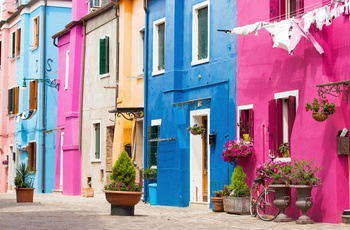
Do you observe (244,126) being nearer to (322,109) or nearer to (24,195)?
(322,109)

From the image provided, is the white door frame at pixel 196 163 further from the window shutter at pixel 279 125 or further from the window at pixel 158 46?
the window shutter at pixel 279 125

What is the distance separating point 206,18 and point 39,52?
722 inches

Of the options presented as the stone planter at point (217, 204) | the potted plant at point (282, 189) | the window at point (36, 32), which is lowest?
the stone planter at point (217, 204)

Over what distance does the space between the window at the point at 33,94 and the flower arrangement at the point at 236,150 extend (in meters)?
21.1

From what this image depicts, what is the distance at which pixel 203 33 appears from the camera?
2523 cm

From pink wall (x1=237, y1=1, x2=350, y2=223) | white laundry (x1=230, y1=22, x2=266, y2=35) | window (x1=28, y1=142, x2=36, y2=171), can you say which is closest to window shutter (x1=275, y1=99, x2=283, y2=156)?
pink wall (x1=237, y1=1, x2=350, y2=223)

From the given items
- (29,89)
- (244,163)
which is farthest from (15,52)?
(244,163)

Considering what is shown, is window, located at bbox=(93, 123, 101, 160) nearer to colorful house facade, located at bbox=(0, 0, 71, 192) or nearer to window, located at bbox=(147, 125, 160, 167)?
window, located at bbox=(147, 125, 160, 167)

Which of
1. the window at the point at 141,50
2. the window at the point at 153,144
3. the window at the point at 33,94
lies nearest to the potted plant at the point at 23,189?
the window at the point at 153,144

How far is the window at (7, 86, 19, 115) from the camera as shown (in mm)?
45656

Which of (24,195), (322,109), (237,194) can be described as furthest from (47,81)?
(322,109)

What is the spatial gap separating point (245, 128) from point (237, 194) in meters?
1.79

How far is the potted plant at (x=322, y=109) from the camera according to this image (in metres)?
18.0

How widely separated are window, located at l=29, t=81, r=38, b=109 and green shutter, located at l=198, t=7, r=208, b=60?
708 inches
